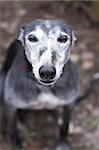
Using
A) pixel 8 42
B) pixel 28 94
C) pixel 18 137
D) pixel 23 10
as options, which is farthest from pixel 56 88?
pixel 23 10

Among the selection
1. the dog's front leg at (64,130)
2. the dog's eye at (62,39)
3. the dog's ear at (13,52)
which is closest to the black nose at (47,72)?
the dog's eye at (62,39)

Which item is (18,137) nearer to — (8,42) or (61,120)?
(61,120)

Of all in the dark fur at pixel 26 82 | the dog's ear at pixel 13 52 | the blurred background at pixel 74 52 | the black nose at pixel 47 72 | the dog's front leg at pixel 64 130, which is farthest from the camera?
→ the blurred background at pixel 74 52

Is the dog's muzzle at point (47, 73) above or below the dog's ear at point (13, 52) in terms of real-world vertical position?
above

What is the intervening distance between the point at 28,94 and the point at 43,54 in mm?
591

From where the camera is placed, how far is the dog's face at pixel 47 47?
284 cm

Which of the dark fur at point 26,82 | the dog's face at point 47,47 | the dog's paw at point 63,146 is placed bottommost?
the dog's paw at point 63,146

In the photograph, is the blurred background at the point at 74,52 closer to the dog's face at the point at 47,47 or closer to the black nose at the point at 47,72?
the dog's face at the point at 47,47

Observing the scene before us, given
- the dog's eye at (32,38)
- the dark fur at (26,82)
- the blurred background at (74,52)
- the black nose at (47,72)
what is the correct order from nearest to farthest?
the black nose at (47,72) < the dog's eye at (32,38) < the dark fur at (26,82) < the blurred background at (74,52)

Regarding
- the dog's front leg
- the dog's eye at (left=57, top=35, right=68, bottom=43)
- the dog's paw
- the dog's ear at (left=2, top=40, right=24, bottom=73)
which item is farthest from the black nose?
the dog's paw

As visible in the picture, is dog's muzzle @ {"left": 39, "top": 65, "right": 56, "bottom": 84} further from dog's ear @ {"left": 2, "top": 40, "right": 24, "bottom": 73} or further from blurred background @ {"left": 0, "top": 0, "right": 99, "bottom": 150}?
blurred background @ {"left": 0, "top": 0, "right": 99, "bottom": 150}

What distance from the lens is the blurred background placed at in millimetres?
3799

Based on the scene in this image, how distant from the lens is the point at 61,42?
2969 mm

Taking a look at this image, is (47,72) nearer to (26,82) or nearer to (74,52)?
(26,82)
